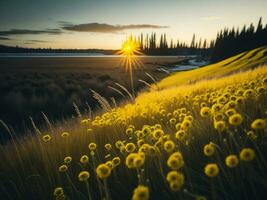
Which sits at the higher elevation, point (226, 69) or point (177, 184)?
point (177, 184)

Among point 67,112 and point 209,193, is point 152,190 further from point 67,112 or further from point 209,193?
point 67,112

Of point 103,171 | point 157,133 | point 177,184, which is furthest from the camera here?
point 157,133

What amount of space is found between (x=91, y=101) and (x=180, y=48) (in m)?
160

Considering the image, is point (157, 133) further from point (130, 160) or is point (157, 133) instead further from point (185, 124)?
point (130, 160)

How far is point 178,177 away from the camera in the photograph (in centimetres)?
136

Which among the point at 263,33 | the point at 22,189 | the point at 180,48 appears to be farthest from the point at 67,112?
the point at 180,48

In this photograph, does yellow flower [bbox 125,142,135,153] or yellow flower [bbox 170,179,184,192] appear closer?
yellow flower [bbox 170,179,184,192]

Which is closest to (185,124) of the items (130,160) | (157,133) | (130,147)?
(157,133)

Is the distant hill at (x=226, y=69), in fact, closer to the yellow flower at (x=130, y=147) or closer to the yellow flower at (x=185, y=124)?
the yellow flower at (x=185, y=124)

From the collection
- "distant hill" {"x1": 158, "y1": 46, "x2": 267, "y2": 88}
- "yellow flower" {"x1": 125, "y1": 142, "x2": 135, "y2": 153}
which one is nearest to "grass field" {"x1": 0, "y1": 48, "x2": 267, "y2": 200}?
"yellow flower" {"x1": 125, "y1": 142, "x2": 135, "y2": 153}

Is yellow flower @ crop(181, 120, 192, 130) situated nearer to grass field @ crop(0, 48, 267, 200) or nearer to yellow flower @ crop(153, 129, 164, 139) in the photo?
grass field @ crop(0, 48, 267, 200)

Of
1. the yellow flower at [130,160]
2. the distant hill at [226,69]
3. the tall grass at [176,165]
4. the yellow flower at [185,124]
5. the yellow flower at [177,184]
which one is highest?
the yellow flower at [177,184]

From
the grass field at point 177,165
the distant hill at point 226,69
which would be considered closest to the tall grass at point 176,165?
the grass field at point 177,165

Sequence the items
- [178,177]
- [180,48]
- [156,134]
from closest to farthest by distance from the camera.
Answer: [178,177] < [156,134] < [180,48]
